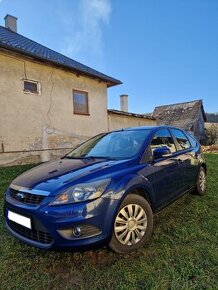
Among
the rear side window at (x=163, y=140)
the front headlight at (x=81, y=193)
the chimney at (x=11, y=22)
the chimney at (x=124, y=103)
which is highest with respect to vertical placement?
the chimney at (x=11, y=22)

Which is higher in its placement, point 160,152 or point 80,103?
point 80,103

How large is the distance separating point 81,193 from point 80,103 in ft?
33.5

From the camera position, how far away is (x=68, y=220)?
7.92ft

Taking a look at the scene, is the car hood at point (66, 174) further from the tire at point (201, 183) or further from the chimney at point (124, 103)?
the chimney at point (124, 103)

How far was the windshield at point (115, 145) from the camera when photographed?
11.4 feet

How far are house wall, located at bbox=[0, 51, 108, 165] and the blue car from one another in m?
6.32

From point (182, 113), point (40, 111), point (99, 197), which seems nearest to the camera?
point (99, 197)

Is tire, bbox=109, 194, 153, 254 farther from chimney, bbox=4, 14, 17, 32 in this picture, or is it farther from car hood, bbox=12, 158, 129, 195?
chimney, bbox=4, 14, 17, 32

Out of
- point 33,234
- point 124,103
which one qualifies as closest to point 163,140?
point 33,234

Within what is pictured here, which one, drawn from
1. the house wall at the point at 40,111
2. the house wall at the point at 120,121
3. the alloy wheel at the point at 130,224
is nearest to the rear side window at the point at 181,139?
the alloy wheel at the point at 130,224

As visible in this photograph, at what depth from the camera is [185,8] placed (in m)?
12.1

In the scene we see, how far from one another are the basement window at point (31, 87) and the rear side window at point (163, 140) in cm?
731

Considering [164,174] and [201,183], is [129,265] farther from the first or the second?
[201,183]

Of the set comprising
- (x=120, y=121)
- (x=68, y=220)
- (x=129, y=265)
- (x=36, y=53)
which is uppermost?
(x=36, y=53)
